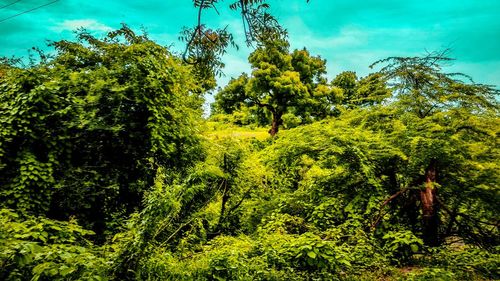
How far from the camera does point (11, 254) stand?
2.84 metres

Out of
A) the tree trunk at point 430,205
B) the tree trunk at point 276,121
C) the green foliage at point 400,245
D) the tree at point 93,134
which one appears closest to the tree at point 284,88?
the tree trunk at point 276,121

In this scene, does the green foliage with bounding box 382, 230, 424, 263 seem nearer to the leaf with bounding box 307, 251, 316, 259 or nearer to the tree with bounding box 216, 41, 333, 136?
the leaf with bounding box 307, 251, 316, 259

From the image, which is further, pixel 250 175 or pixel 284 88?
pixel 284 88

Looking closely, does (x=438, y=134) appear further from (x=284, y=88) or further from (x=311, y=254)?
(x=284, y=88)

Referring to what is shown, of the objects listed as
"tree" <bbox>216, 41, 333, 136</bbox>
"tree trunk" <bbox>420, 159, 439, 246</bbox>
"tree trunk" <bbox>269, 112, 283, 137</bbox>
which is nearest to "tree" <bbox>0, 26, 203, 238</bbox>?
"tree trunk" <bbox>420, 159, 439, 246</bbox>

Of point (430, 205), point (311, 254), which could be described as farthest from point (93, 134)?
point (430, 205)

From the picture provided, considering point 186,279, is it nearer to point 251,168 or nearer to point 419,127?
point 251,168

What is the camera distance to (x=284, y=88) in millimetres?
21438

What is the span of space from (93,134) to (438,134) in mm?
8099

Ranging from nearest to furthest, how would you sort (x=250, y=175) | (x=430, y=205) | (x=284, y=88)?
1. (x=430, y=205)
2. (x=250, y=175)
3. (x=284, y=88)

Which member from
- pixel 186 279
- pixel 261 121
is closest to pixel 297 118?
pixel 261 121

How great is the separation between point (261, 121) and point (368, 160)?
1884 cm

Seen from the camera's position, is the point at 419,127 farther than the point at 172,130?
No

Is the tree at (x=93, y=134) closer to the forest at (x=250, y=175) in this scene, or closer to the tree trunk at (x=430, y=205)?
the forest at (x=250, y=175)
